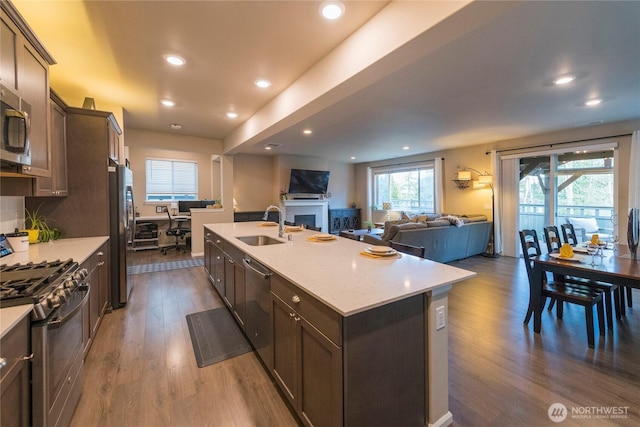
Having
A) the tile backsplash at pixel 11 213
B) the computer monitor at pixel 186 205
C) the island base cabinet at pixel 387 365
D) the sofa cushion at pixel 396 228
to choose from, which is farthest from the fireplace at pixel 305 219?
the island base cabinet at pixel 387 365

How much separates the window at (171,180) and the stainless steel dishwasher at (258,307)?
6.12 metres

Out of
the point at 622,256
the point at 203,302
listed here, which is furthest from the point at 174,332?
the point at 622,256

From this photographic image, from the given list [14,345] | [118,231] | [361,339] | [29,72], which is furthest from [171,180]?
[361,339]

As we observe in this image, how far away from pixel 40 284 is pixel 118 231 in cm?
195

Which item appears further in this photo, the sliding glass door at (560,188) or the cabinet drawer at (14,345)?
the sliding glass door at (560,188)

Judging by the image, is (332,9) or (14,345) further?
(332,9)

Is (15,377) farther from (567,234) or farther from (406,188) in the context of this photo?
(406,188)

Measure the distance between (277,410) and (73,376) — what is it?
48.4 inches

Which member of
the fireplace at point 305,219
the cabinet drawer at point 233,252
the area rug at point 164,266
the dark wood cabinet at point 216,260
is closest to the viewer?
the cabinet drawer at point 233,252

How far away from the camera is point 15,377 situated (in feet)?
3.49

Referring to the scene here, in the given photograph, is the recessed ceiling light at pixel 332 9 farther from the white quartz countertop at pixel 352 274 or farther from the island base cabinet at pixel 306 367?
the island base cabinet at pixel 306 367

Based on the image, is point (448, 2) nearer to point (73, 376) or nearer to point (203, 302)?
point (73, 376)

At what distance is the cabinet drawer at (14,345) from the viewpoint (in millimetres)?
989

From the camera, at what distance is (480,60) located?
95.9 inches
